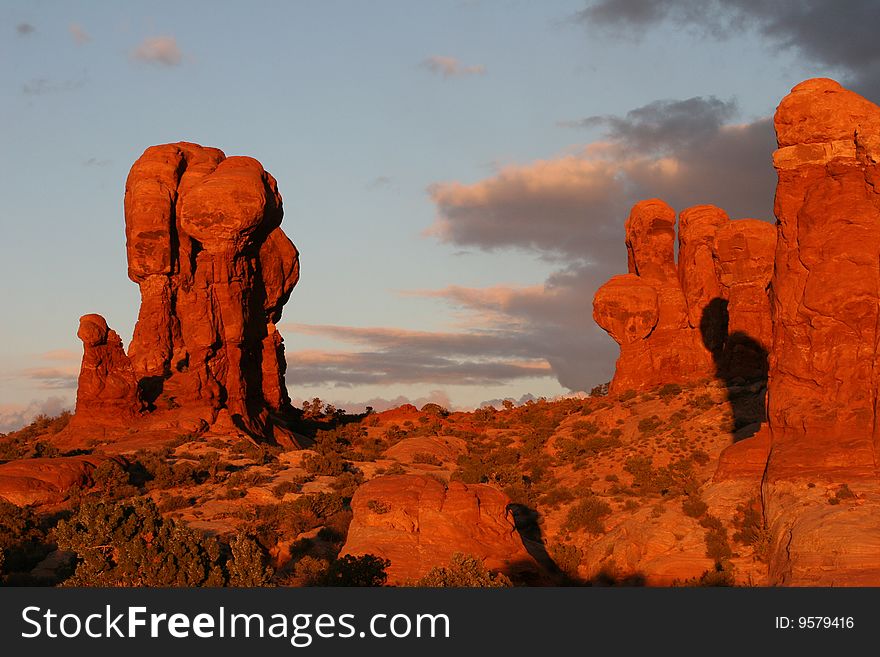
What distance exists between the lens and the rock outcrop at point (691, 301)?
66625 millimetres

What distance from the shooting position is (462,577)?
26.8 metres

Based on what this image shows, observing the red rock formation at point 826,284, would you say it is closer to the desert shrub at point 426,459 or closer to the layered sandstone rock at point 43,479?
the layered sandstone rock at point 43,479

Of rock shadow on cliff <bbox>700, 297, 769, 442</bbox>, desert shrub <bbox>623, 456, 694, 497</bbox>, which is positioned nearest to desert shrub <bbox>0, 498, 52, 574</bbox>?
desert shrub <bbox>623, 456, 694, 497</bbox>

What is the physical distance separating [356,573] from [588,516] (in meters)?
14.7

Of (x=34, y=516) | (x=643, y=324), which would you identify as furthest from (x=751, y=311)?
(x=34, y=516)

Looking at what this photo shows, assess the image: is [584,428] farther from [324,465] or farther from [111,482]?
[111,482]

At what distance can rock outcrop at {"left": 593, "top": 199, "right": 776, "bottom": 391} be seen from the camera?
6662 centimetres

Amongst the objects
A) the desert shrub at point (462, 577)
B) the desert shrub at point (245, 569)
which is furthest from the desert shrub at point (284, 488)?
the desert shrub at point (462, 577)

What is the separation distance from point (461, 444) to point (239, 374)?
48.7 ft

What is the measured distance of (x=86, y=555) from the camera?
30250 mm

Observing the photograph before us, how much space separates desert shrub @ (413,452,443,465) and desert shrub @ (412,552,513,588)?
3344cm

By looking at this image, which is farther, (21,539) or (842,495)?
(21,539)

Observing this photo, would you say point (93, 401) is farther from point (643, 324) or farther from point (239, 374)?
point (643, 324)

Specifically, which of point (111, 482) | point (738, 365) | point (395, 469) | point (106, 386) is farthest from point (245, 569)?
point (738, 365)
